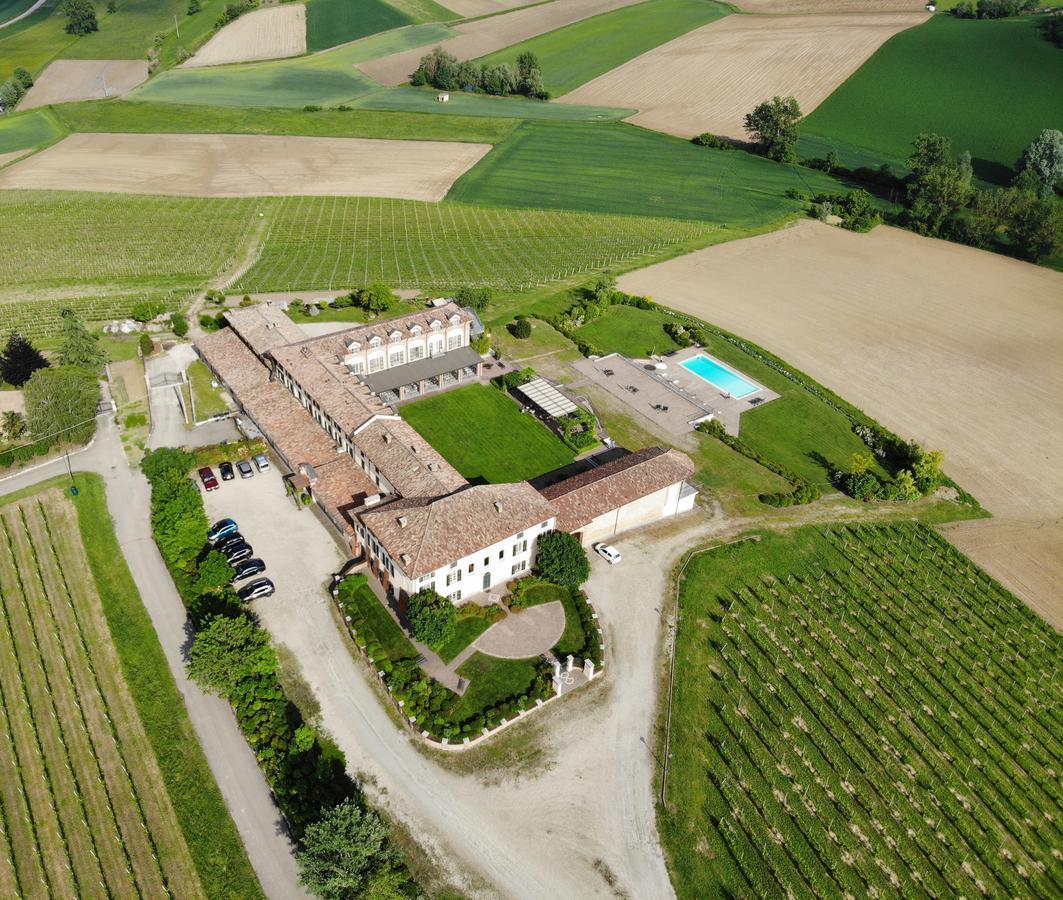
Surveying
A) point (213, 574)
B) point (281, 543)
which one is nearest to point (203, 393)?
point (281, 543)

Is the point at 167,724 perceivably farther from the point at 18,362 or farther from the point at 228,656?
the point at 18,362

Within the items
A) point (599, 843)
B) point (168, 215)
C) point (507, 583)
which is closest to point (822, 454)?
point (507, 583)

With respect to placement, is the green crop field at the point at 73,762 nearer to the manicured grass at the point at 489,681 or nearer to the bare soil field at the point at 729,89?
the manicured grass at the point at 489,681

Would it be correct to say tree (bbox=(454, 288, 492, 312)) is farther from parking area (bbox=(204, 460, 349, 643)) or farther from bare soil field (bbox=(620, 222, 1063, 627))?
parking area (bbox=(204, 460, 349, 643))

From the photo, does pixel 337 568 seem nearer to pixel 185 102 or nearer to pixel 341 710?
pixel 341 710

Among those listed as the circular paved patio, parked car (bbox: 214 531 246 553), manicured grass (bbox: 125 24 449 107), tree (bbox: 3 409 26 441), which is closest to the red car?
parked car (bbox: 214 531 246 553)

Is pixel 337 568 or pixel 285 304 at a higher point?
pixel 285 304
